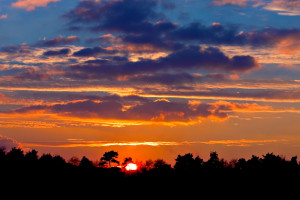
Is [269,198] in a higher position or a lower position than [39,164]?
lower

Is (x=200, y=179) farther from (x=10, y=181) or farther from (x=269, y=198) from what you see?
(x=10, y=181)

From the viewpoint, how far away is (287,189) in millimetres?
124438

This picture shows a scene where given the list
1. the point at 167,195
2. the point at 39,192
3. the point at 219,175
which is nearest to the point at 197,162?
the point at 219,175

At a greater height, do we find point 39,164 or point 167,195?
point 39,164

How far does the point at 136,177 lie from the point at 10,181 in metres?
36.3

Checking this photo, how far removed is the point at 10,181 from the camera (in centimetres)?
12319

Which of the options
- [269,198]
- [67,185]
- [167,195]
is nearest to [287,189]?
[269,198]

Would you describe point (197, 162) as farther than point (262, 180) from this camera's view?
Yes

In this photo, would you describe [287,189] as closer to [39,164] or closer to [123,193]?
[123,193]

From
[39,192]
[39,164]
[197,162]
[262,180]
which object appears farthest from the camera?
[197,162]

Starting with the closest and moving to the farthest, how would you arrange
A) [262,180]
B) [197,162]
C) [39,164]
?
[262,180] → [39,164] → [197,162]

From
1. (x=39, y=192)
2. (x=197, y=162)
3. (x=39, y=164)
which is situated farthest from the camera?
(x=197, y=162)

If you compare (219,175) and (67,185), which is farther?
(219,175)

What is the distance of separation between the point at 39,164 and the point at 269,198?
225 ft
